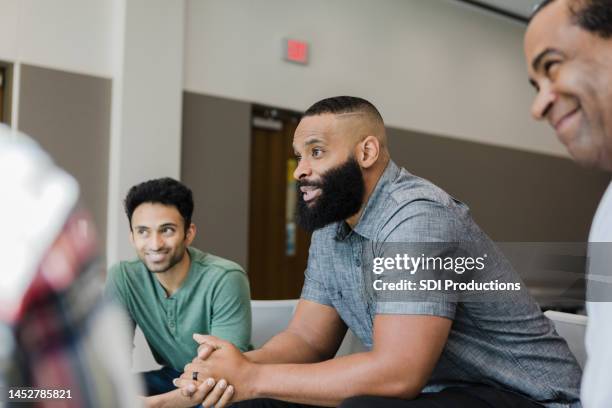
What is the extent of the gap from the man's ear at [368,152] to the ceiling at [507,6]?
4187 mm

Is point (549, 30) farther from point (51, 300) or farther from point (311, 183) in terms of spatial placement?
point (311, 183)

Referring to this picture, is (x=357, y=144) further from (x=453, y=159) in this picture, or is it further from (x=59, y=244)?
(x=453, y=159)

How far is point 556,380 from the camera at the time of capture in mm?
1184

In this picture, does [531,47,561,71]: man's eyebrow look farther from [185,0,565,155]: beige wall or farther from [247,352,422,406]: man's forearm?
[185,0,565,155]: beige wall

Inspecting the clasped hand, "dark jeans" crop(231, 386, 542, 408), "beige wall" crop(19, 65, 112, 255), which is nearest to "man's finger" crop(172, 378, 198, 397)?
the clasped hand

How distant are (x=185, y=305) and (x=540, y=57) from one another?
1322 mm

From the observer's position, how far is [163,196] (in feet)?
5.99

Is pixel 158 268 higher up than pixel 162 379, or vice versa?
pixel 158 268

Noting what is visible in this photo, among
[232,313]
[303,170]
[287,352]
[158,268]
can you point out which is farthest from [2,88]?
[287,352]

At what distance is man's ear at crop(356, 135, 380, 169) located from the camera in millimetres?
1389

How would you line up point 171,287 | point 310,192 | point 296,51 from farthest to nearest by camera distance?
1. point 296,51
2. point 171,287
3. point 310,192

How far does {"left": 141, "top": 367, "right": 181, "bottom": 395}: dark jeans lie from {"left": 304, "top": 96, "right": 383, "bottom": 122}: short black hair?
3.10 ft

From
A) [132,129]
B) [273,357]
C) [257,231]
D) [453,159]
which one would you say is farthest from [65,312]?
[453,159]

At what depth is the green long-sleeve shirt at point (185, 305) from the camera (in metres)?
1.70
